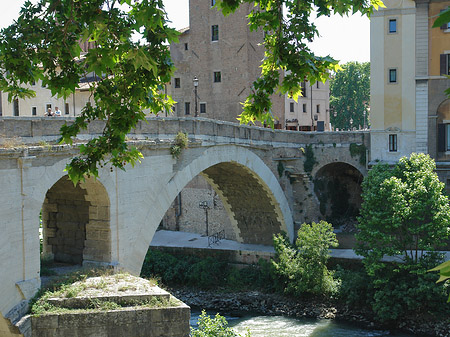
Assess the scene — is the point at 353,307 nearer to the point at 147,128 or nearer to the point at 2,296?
the point at 147,128

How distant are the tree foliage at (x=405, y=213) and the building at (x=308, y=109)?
14.3m

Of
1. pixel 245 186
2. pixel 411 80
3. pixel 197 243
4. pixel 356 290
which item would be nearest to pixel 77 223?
pixel 356 290

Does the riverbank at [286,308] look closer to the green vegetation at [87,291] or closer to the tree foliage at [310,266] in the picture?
the tree foliage at [310,266]

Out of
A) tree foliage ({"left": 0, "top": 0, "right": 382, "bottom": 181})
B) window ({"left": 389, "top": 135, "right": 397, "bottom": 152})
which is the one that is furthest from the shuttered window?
tree foliage ({"left": 0, "top": 0, "right": 382, "bottom": 181})

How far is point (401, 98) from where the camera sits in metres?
29.2

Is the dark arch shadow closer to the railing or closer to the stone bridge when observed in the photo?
the stone bridge

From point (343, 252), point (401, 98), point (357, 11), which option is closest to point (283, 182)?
point (343, 252)

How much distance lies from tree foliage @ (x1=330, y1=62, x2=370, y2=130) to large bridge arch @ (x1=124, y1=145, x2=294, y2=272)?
24367 mm

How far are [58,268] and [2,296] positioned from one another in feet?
11.7

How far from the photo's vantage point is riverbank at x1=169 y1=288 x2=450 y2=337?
2188 cm

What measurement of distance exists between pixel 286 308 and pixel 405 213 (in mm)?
6145

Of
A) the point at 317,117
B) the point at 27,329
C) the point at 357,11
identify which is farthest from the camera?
the point at 317,117

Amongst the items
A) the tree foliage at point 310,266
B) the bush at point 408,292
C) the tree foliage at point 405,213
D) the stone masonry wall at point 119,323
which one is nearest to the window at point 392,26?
the tree foliage at point 405,213

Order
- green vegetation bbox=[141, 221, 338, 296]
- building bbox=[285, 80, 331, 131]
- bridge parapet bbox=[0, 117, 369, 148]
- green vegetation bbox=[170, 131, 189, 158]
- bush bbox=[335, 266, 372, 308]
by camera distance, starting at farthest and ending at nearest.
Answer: building bbox=[285, 80, 331, 131] < green vegetation bbox=[141, 221, 338, 296] < bush bbox=[335, 266, 372, 308] < green vegetation bbox=[170, 131, 189, 158] < bridge parapet bbox=[0, 117, 369, 148]
